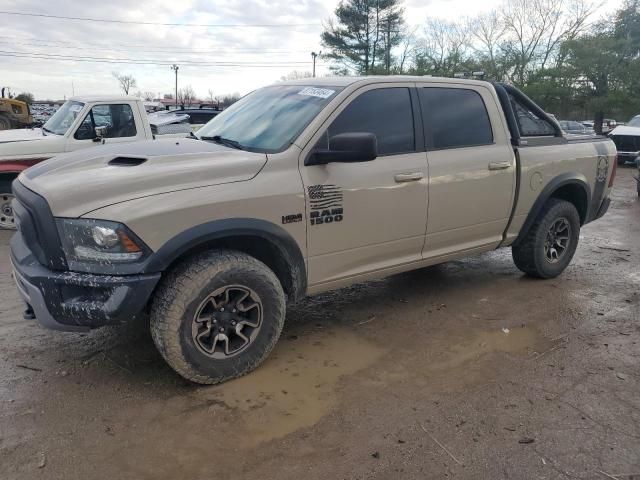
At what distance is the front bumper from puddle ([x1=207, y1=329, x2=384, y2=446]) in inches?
31.0

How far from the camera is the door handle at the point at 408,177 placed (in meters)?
3.93

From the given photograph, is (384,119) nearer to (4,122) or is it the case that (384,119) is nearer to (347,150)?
(347,150)

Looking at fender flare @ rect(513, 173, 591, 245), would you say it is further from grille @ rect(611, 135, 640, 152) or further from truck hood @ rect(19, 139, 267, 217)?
grille @ rect(611, 135, 640, 152)

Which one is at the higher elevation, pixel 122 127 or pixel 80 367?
pixel 122 127

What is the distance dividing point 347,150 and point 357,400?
155 cm

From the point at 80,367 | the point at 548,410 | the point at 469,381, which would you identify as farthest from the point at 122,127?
the point at 548,410

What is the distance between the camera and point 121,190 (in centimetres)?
296

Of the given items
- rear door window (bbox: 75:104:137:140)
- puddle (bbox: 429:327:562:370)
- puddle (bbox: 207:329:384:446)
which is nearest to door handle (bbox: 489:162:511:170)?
puddle (bbox: 429:327:562:370)

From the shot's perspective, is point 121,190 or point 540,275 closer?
point 121,190

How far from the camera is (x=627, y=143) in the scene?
677 inches

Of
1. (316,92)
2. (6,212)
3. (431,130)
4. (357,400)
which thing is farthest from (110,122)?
(357,400)

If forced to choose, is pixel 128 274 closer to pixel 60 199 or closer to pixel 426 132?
pixel 60 199

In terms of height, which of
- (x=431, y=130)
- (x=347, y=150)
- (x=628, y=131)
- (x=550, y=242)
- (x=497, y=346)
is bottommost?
(x=497, y=346)

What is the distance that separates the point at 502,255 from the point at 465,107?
2.60m
